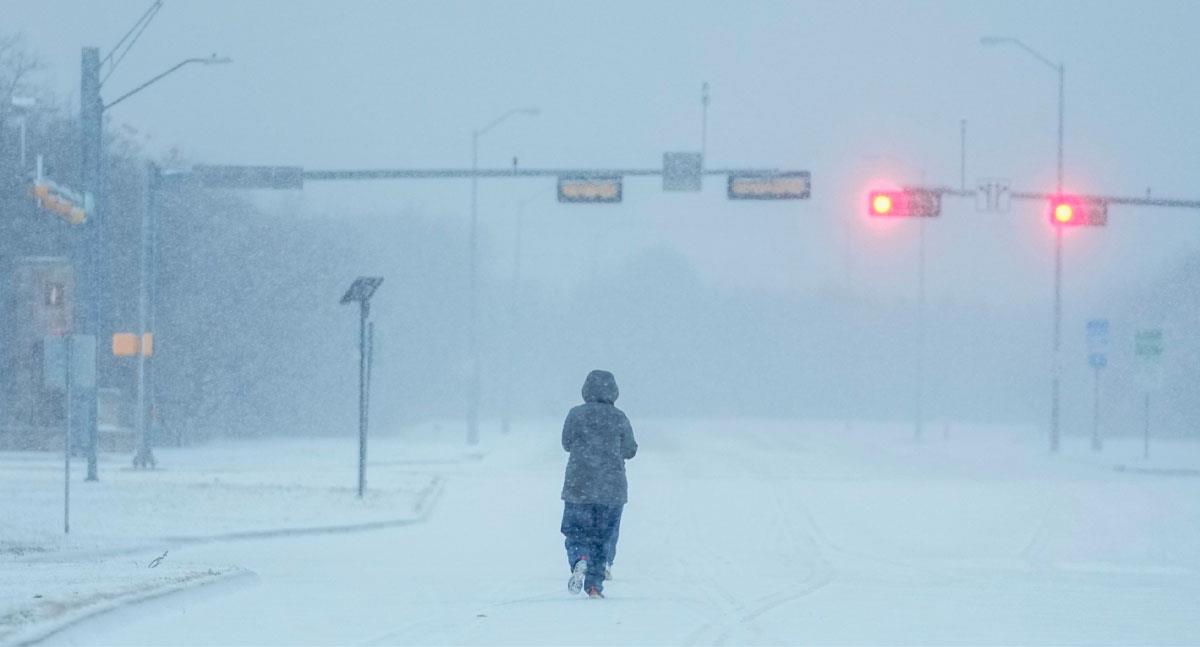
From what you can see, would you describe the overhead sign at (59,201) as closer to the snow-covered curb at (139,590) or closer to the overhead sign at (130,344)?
the overhead sign at (130,344)

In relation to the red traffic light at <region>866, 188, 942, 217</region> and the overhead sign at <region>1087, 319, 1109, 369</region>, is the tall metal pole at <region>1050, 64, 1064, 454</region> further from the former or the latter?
the red traffic light at <region>866, 188, 942, 217</region>

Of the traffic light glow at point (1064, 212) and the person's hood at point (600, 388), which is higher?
the traffic light glow at point (1064, 212)

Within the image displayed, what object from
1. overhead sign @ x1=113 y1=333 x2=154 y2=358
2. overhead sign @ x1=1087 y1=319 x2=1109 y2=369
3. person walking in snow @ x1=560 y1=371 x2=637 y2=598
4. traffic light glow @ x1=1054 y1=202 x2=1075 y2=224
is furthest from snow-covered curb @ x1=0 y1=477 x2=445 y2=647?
overhead sign @ x1=1087 y1=319 x2=1109 y2=369

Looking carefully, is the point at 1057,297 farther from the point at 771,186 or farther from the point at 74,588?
the point at 74,588

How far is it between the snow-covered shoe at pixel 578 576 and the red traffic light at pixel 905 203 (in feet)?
67.1

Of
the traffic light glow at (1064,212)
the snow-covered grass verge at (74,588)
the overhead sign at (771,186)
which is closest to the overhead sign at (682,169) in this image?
the overhead sign at (771,186)

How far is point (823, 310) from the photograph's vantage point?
117 m

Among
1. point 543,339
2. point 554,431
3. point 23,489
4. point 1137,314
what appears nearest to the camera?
point 23,489

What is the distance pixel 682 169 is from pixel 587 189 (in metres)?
1.91

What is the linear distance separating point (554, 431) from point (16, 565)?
51.2 m

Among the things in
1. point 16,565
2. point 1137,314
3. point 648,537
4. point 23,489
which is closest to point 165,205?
point 23,489

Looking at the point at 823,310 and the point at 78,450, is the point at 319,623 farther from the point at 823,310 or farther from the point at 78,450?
the point at 823,310

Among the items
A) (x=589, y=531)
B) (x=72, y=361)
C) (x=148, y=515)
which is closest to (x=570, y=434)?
(x=589, y=531)

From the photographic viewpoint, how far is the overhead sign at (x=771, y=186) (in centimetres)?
3027
